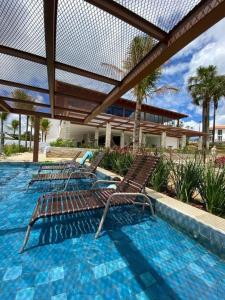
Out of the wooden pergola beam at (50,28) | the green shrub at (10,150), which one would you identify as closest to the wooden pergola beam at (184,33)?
the wooden pergola beam at (50,28)

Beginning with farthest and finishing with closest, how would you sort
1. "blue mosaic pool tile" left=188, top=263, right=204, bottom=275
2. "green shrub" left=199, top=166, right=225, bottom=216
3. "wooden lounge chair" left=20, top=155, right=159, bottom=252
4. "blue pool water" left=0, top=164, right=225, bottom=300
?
"green shrub" left=199, top=166, right=225, bottom=216
"wooden lounge chair" left=20, top=155, right=159, bottom=252
"blue mosaic pool tile" left=188, top=263, right=204, bottom=275
"blue pool water" left=0, top=164, right=225, bottom=300

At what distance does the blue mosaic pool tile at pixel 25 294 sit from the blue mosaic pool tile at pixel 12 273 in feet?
0.75

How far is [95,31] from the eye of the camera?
9.38 ft

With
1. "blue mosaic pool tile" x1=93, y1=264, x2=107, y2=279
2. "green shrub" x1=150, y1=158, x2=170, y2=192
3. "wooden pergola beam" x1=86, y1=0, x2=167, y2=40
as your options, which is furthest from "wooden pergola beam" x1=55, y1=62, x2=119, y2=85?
"blue mosaic pool tile" x1=93, y1=264, x2=107, y2=279

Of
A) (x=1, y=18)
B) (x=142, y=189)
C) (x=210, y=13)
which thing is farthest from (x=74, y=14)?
(x=142, y=189)

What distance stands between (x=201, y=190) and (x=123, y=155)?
3.93 meters

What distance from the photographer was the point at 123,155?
7297 mm

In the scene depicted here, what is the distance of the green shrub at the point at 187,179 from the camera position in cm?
384

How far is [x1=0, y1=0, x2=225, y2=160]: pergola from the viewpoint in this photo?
2297 mm

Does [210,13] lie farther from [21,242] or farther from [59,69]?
[21,242]

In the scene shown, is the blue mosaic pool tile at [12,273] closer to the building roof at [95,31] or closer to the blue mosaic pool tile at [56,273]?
the blue mosaic pool tile at [56,273]

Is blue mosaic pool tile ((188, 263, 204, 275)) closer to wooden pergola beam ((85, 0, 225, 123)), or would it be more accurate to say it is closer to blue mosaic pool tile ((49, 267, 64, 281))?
blue mosaic pool tile ((49, 267, 64, 281))

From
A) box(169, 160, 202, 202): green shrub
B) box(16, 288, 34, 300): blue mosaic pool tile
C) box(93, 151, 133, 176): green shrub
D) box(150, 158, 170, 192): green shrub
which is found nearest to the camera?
box(16, 288, 34, 300): blue mosaic pool tile

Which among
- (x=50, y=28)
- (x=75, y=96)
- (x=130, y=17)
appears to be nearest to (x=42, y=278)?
(x=50, y=28)
